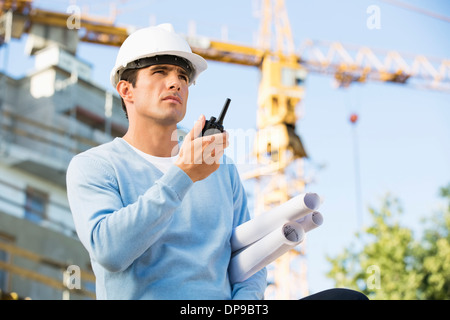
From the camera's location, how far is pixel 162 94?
2.07 meters

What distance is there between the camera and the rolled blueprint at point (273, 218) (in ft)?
6.07

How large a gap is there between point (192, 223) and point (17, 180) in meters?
15.4

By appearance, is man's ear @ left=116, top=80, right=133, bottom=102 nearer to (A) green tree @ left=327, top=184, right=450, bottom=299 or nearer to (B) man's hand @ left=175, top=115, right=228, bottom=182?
(B) man's hand @ left=175, top=115, right=228, bottom=182

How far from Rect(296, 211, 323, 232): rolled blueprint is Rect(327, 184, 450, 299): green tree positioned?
619 inches

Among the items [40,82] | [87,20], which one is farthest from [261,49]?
[40,82]

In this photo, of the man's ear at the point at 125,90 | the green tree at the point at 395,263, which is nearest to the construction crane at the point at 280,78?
the green tree at the point at 395,263

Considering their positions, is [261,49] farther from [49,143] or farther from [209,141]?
[209,141]

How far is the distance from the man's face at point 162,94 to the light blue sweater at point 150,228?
143mm

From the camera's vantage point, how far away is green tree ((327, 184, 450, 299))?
17484mm

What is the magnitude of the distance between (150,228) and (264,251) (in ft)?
1.22

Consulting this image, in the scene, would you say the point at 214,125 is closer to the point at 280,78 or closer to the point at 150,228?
the point at 150,228

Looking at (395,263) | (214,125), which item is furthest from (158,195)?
(395,263)

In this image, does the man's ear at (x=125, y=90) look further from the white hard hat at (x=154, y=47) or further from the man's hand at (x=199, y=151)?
the man's hand at (x=199, y=151)
